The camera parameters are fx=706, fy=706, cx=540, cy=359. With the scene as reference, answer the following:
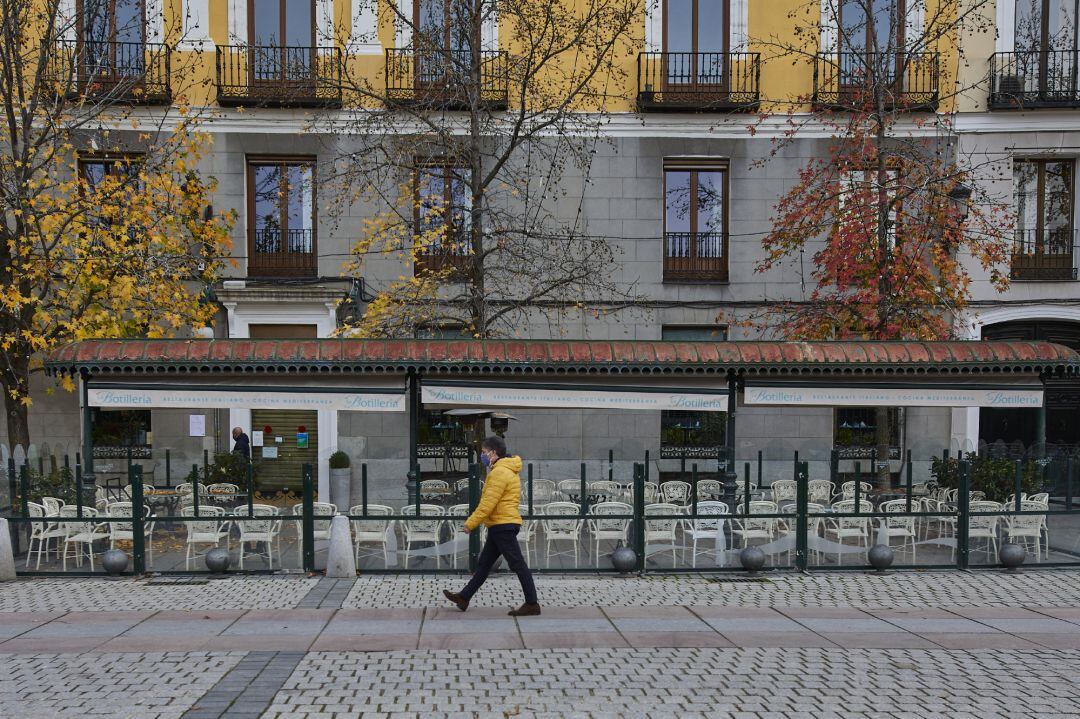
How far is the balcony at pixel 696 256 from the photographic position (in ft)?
56.9

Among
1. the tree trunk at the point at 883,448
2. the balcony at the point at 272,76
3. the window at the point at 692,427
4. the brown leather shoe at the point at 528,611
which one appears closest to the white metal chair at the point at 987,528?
the tree trunk at the point at 883,448

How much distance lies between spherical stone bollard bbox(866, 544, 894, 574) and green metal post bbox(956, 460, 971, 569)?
1045mm

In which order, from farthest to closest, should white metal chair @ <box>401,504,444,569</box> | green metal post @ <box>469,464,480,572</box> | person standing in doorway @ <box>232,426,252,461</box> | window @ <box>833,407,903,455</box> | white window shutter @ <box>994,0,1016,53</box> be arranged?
window @ <box>833,407,903,455</box>, white window shutter @ <box>994,0,1016,53</box>, person standing in doorway @ <box>232,426,252,461</box>, white metal chair @ <box>401,504,444,569</box>, green metal post @ <box>469,464,480,572</box>

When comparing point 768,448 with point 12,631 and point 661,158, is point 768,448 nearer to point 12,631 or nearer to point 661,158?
point 661,158

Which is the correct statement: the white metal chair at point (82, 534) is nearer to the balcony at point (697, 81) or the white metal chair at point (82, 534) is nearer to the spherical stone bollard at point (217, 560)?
the spherical stone bollard at point (217, 560)

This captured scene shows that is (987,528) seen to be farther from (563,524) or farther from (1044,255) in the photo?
(1044,255)

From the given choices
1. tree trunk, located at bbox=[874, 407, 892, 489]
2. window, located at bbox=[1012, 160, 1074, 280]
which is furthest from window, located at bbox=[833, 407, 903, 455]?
window, located at bbox=[1012, 160, 1074, 280]

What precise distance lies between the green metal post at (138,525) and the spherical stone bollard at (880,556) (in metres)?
9.12

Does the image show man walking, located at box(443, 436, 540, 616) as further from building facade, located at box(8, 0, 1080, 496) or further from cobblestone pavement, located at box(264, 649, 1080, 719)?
building facade, located at box(8, 0, 1080, 496)

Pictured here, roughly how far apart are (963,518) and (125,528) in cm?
1076

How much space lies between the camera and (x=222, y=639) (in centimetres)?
643

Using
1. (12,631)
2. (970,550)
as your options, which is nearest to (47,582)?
(12,631)

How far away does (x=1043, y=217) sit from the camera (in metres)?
17.4

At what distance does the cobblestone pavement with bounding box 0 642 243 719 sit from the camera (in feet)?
16.2
